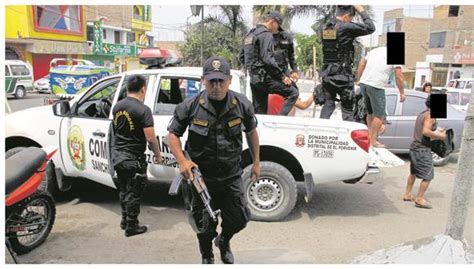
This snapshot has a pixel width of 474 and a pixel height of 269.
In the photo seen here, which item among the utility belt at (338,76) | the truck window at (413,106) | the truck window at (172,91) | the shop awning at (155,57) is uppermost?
the shop awning at (155,57)

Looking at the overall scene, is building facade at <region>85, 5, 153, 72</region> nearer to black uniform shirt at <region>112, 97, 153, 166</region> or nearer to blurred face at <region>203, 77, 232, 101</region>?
black uniform shirt at <region>112, 97, 153, 166</region>

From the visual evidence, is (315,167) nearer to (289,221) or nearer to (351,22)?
(289,221)

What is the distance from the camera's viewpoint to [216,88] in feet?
9.73

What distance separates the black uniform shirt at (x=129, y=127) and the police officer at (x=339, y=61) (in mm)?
2275

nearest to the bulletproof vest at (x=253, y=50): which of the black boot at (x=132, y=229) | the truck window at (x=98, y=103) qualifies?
the truck window at (x=98, y=103)

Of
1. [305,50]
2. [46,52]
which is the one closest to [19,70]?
[46,52]

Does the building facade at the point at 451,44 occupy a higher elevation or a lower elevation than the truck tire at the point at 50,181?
higher

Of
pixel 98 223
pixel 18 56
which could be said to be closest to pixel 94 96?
pixel 98 223

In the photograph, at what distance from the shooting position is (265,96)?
209 inches

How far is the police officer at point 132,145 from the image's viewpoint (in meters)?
4.00

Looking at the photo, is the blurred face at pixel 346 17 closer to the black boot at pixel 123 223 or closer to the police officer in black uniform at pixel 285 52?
the police officer in black uniform at pixel 285 52

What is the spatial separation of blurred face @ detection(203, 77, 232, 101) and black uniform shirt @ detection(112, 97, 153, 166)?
121cm

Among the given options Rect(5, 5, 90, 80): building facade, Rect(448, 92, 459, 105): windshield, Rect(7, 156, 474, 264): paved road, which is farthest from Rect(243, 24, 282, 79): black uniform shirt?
Rect(5, 5, 90, 80): building facade

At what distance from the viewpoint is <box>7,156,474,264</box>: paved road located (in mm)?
3768
